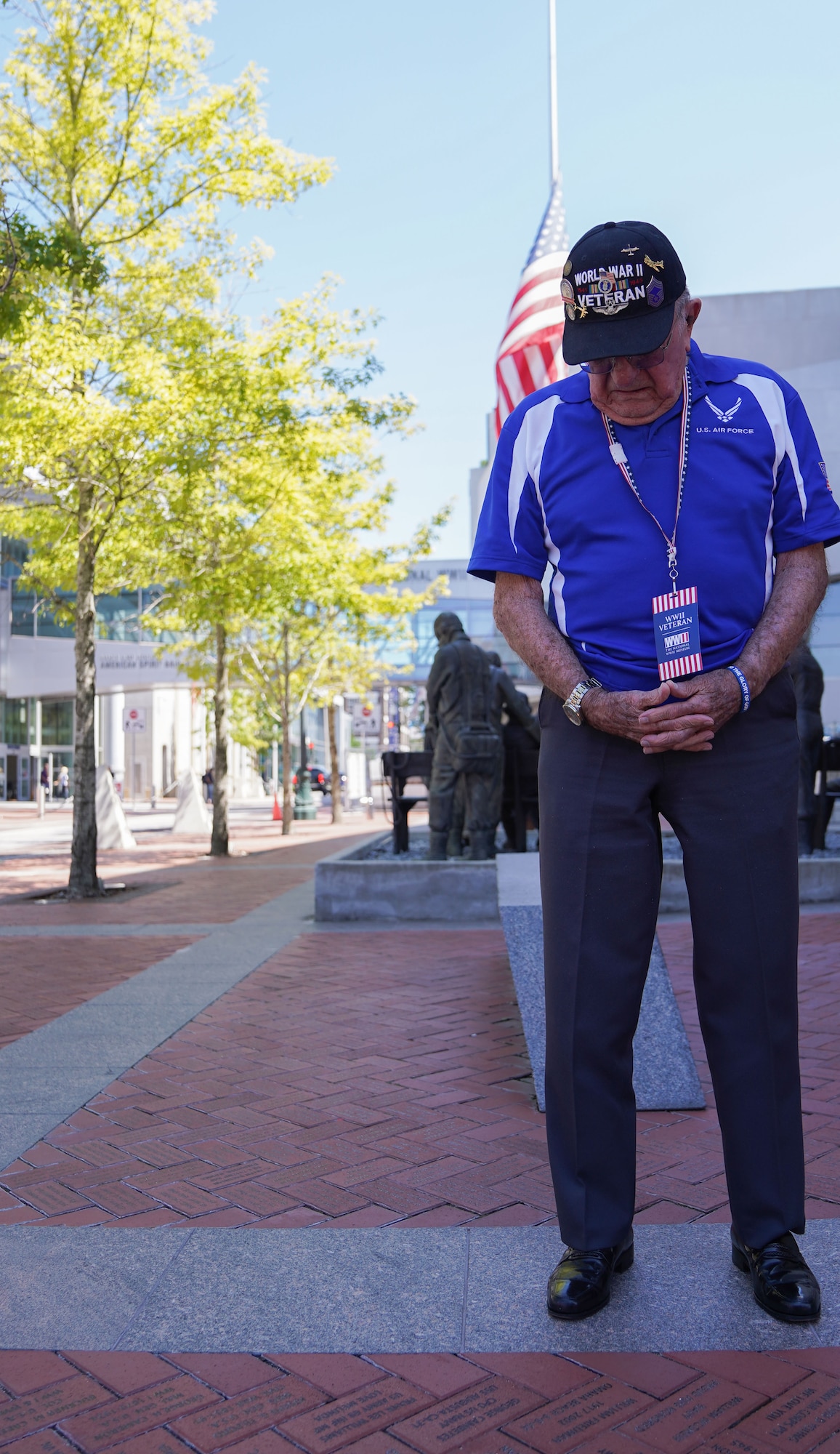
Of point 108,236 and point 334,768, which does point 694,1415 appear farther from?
point 334,768

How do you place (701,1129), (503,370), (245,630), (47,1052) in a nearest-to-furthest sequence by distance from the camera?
(701,1129), (47,1052), (503,370), (245,630)

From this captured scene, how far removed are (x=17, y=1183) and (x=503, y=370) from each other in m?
11.9

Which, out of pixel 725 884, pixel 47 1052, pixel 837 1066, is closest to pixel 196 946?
pixel 47 1052

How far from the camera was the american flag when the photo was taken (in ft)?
44.4

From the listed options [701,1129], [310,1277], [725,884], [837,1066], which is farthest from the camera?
[837,1066]

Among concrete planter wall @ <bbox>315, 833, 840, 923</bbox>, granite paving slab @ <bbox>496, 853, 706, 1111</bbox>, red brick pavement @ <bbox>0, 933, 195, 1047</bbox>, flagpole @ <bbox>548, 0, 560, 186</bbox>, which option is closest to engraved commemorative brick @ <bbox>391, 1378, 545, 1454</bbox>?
granite paving slab @ <bbox>496, 853, 706, 1111</bbox>

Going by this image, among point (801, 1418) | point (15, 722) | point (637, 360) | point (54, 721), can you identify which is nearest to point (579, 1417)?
point (801, 1418)

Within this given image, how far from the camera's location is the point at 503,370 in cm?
1395

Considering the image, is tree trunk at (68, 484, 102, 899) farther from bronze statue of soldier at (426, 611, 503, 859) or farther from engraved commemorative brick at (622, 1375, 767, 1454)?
engraved commemorative brick at (622, 1375, 767, 1454)

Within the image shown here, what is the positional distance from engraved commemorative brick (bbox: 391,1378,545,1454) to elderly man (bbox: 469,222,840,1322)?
11.0 inches

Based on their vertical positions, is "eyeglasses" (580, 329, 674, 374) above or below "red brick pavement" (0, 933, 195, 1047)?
above

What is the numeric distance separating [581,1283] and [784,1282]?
1.23 feet

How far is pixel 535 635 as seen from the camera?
2.52 meters

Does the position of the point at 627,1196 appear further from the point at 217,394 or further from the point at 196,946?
the point at 217,394
